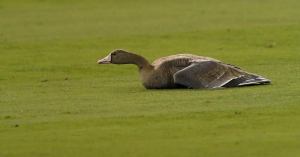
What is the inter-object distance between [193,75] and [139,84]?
122cm

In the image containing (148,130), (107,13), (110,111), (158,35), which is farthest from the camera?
(107,13)

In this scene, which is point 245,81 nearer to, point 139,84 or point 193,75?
point 193,75

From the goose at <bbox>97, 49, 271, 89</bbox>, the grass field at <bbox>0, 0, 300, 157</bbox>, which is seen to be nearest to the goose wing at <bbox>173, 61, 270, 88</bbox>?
the goose at <bbox>97, 49, 271, 89</bbox>

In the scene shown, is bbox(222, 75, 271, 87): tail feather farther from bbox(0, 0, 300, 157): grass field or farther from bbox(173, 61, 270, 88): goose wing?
bbox(0, 0, 300, 157): grass field

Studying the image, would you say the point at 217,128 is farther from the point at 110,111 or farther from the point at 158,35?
the point at 158,35

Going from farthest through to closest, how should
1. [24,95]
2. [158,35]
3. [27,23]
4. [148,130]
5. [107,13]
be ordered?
[107,13] → [27,23] → [158,35] → [24,95] → [148,130]

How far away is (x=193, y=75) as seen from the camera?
583 inches

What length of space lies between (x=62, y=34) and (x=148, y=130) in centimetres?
1043

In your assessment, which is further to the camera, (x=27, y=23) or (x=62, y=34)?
(x=27, y=23)

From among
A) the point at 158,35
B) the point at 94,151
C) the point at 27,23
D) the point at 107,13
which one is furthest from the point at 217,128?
the point at 107,13

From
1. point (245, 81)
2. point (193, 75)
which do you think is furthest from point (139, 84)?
point (245, 81)

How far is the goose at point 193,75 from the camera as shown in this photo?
1480cm

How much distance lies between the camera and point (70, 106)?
44.4 feet

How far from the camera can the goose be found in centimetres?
1480
